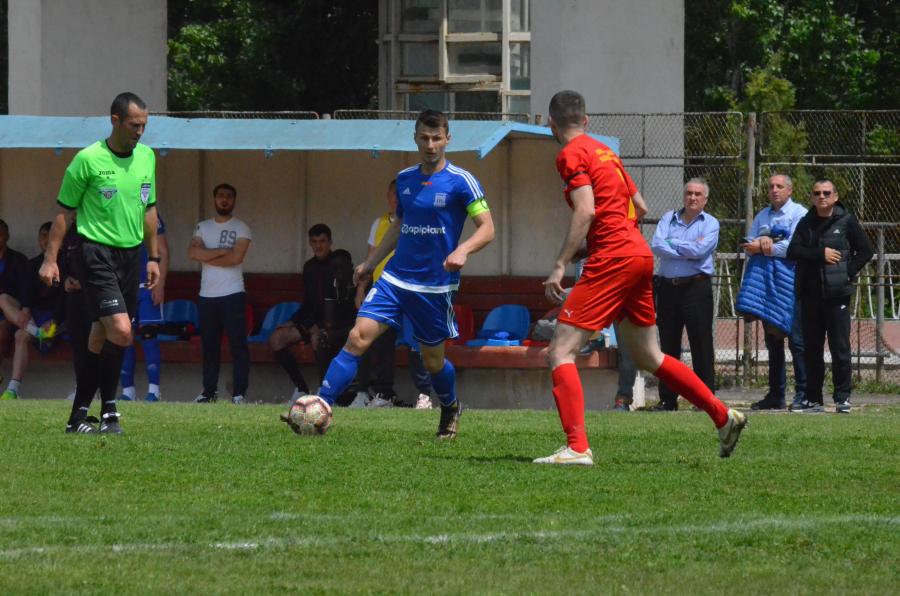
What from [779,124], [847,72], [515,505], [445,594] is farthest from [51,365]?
[847,72]

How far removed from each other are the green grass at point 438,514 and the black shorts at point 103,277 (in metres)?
0.79

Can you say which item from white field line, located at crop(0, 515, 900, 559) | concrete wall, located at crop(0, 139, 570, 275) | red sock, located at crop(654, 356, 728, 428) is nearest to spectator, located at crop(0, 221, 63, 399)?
concrete wall, located at crop(0, 139, 570, 275)

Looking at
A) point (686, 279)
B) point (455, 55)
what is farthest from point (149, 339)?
point (455, 55)

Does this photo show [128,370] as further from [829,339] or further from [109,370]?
[829,339]

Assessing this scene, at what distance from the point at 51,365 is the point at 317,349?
130 inches

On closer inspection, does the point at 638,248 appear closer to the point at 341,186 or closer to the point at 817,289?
the point at 817,289

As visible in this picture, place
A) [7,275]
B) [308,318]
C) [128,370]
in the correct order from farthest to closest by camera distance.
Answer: [7,275] < [308,318] < [128,370]

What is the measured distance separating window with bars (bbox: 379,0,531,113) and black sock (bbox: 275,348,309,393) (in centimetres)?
1049

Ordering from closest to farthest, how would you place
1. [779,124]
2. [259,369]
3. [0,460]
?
[0,460], [259,369], [779,124]

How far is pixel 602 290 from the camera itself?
6.86 meters

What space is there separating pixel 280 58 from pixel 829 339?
17720 mm

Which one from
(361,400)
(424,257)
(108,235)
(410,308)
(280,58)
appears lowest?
(361,400)

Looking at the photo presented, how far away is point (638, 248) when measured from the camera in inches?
275

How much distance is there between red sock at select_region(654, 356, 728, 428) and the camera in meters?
7.05
